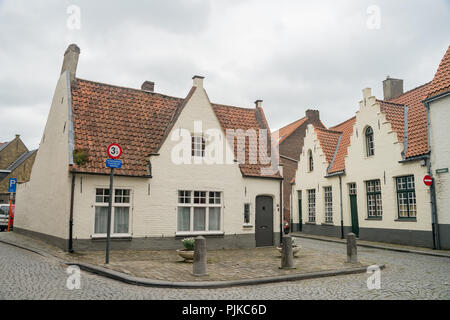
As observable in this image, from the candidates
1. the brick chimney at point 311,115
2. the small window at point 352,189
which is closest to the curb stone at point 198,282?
A: the small window at point 352,189

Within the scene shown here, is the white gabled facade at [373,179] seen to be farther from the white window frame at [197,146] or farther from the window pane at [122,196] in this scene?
the window pane at [122,196]

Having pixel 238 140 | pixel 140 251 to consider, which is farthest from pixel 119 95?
pixel 140 251

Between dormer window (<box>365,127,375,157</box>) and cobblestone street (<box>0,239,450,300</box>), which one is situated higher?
dormer window (<box>365,127,375,157</box>)

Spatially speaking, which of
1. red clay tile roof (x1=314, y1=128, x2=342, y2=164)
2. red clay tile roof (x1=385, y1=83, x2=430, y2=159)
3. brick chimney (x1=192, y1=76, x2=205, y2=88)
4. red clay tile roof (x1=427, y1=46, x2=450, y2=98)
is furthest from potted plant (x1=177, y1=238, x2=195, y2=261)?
red clay tile roof (x1=314, y1=128, x2=342, y2=164)

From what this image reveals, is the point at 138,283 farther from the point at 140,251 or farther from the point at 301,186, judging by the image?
the point at 301,186

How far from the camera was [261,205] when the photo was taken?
17.5 m

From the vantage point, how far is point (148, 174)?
1495cm

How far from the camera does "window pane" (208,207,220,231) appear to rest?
53.2 ft

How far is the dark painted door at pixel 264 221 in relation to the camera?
57.1 ft

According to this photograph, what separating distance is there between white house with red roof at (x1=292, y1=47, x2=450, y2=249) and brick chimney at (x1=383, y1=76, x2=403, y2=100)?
0.21ft

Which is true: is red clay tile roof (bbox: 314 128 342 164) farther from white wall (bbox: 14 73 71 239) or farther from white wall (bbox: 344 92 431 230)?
white wall (bbox: 14 73 71 239)

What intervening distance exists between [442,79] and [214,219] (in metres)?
11.9

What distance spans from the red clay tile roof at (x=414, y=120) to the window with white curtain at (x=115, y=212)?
1339 cm

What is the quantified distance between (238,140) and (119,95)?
591 centimetres
